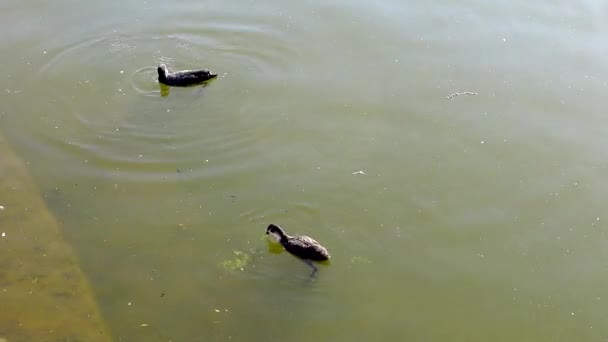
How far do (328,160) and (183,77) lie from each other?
7.59ft

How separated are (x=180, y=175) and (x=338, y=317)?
2.50m

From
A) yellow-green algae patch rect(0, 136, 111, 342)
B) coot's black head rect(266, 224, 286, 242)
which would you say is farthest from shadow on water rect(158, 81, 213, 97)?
coot's black head rect(266, 224, 286, 242)

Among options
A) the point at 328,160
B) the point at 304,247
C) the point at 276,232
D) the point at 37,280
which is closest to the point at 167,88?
the point at 328,160

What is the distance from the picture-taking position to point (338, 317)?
6203 mm

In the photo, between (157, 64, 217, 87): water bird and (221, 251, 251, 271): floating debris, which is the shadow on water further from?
(221, 251, 251, 271): floating debris

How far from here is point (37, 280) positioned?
6.54 meters

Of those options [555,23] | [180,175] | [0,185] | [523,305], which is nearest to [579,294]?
[523,305]

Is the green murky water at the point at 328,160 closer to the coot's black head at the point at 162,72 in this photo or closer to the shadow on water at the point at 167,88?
the shadow on water at the point at 167,88

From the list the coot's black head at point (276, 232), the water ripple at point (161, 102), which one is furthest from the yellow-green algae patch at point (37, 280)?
the coot's black head at point (276, 232)

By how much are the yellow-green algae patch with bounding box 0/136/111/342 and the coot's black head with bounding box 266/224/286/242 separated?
174cm

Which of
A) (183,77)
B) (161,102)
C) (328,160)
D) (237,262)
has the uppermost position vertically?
(183,77)

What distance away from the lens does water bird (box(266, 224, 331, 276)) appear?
6444mm

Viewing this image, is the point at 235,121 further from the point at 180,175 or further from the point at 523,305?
the point at 523,305

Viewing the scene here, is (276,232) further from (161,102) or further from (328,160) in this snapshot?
(161,102)
